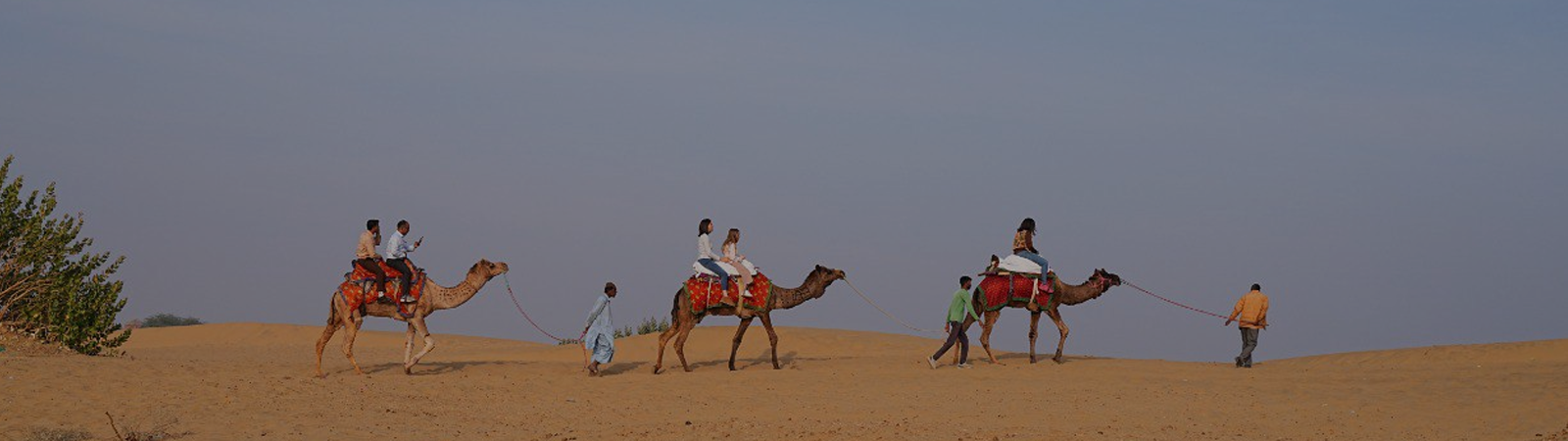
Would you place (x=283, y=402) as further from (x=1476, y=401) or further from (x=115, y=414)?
(x=1476, y=401)

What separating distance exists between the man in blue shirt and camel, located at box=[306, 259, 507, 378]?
1.76 m

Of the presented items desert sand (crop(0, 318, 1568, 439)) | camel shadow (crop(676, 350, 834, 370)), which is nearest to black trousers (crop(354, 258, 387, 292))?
desert sand (crop(0, 318, 1568, 439))

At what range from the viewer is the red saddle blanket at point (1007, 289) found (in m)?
24.0

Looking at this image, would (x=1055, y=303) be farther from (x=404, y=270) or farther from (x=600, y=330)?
(x=404, y=270)

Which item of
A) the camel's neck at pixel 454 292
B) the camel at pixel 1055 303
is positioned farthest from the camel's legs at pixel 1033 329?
the camel's neck at pixel 454 292

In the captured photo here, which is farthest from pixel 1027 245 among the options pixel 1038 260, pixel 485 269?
pixel 485 269

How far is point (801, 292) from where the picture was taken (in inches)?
969

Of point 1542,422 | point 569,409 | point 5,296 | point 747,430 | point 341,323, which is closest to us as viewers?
point 747,430

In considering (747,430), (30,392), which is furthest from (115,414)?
(747,430)

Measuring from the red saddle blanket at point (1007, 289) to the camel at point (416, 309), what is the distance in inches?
299

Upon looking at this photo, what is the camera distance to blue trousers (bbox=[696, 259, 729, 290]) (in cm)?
2330

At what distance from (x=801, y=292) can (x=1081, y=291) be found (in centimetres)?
464

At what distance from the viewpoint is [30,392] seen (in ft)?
64.5

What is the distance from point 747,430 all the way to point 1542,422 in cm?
983
